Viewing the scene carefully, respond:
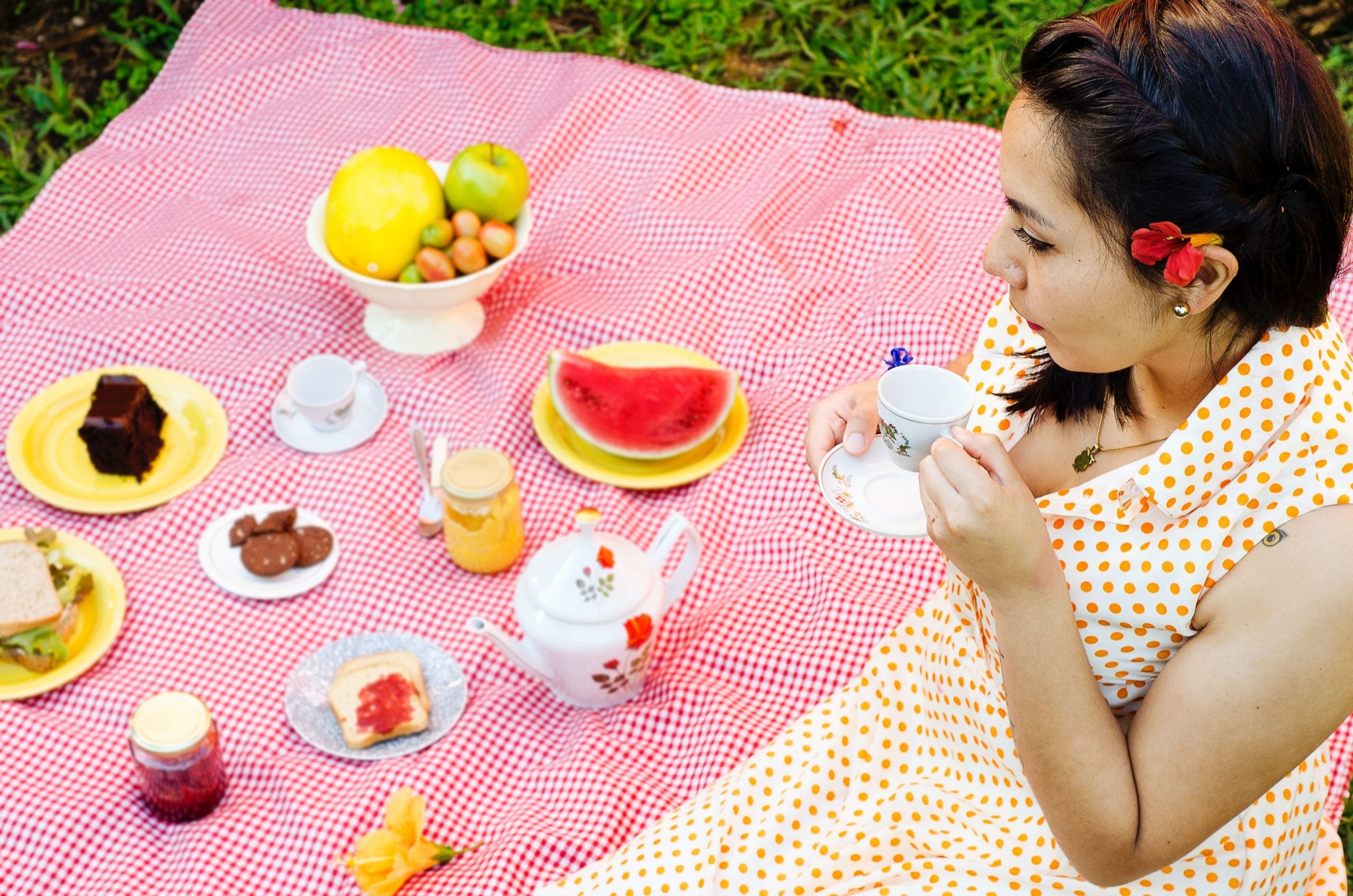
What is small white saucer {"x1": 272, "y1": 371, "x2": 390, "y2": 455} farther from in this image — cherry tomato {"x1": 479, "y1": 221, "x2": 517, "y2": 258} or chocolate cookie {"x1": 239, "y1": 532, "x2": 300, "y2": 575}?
cherry tomato {"x1": 479, "y1": 221, "x2": 517, "y2": 258}

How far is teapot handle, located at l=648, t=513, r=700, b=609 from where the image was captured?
3.02 m

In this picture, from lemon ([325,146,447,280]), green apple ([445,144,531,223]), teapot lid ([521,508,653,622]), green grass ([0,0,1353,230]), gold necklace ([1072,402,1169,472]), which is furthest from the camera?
green grass ([0,0,1353,230])

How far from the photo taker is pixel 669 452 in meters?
3.52

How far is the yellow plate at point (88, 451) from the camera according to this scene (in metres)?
3.41

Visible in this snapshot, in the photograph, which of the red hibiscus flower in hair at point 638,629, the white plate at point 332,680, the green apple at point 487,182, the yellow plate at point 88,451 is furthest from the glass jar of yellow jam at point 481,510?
the green apple at point 487,182

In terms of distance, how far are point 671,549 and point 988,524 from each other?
1456 mm

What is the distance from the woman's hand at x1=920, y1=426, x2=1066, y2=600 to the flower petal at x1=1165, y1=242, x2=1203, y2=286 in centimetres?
32

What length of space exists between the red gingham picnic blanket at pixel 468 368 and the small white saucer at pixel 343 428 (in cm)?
4

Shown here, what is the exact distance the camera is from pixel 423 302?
12.2 feet

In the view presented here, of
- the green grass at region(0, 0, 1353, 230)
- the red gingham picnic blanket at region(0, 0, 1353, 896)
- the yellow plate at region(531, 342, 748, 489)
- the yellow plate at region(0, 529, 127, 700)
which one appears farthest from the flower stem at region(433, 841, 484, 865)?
the green grass at region(0, 0, 1353, 230)

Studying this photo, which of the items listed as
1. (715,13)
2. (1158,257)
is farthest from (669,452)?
(715,13)

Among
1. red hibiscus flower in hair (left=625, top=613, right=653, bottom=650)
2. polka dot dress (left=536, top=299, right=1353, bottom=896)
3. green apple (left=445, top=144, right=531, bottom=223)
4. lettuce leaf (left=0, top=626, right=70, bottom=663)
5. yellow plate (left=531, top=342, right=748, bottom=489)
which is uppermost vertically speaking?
polka dot dress (left=536, top=299, right=1353, bottom=896)

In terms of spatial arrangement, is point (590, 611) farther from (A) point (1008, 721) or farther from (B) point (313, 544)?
(A) point (1008, 721)

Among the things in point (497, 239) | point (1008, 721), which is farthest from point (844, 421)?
point (497, 239)
